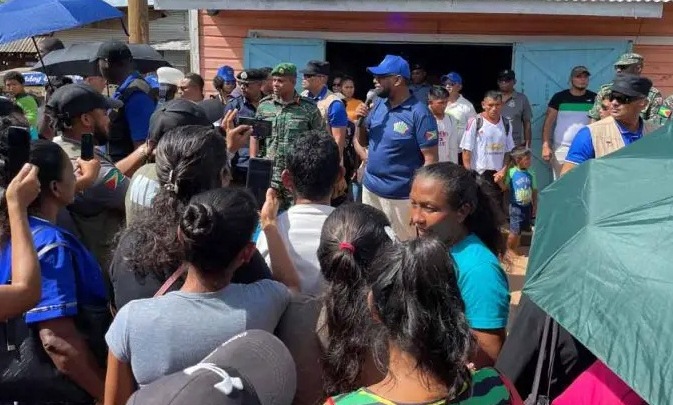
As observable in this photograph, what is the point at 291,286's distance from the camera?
99.7 inches

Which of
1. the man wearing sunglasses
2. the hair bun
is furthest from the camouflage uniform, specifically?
the hair bun

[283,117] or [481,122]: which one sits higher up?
[283,117]

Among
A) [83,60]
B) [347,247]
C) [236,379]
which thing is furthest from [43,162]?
[83,60]

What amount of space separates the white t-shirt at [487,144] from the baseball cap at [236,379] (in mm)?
6258

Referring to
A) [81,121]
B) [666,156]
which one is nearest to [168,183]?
[81,121]

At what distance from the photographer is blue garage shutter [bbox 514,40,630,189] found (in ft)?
27.7

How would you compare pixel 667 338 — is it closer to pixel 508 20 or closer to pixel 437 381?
pixel 437 381

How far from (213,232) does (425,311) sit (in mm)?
735

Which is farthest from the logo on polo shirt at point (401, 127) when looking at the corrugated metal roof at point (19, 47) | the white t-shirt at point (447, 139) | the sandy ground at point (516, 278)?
the corrugated metal roof at point (19, 47)

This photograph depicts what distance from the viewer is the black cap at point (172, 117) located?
3314mm

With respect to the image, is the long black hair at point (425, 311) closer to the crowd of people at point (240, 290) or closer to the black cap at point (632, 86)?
the crowd of people at point (240, 290)

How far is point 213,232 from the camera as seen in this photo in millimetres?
2025

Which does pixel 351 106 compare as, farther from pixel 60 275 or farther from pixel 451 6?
pixel 60 275

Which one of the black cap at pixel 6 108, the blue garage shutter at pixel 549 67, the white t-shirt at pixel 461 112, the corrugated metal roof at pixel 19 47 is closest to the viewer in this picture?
the black cap at pixel 6 108
